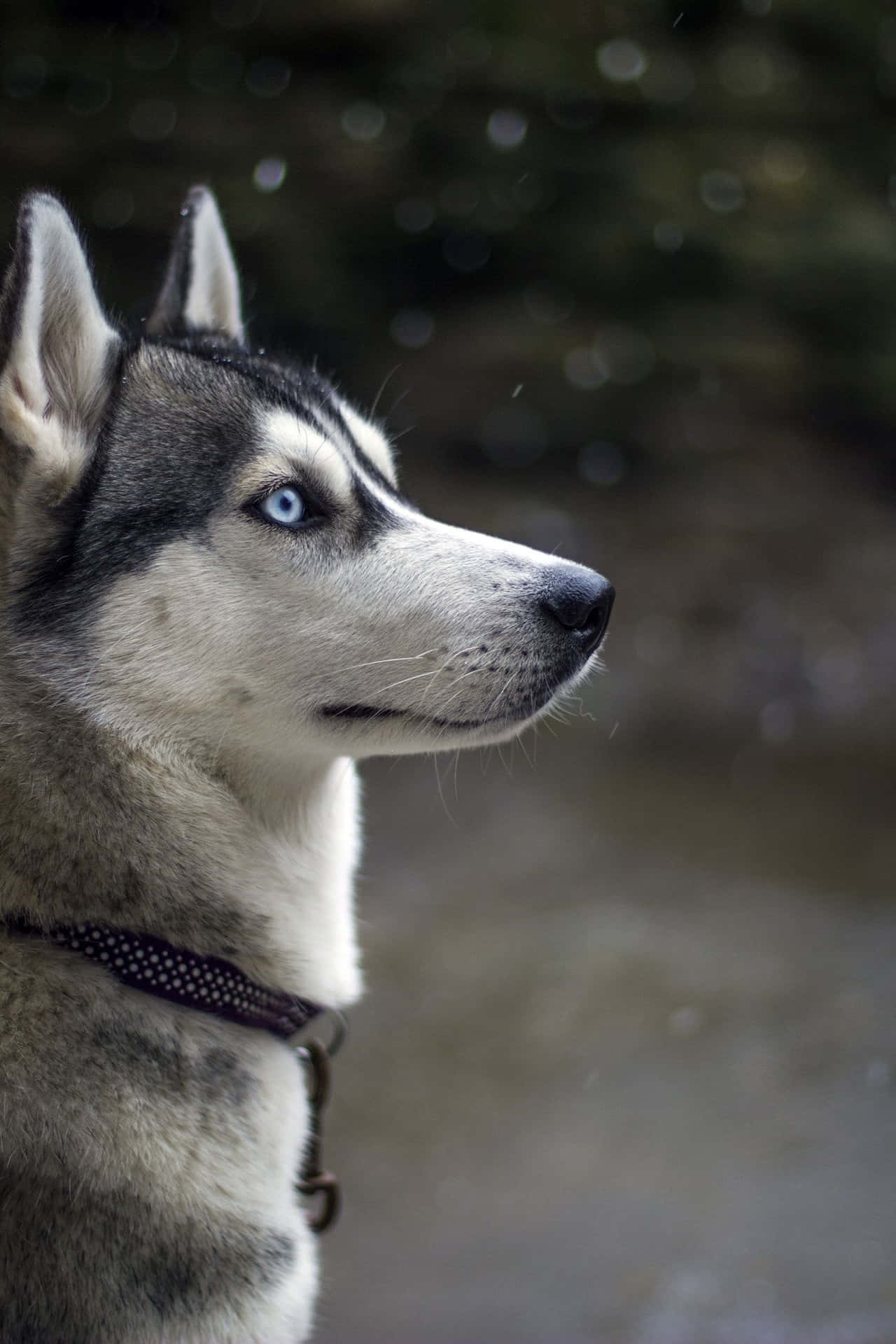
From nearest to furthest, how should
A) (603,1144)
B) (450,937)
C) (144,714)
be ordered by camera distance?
(144,714)
(603,1144)
(450,937)

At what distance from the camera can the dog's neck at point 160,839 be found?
1.71 meters

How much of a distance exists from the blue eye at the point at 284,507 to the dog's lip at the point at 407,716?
11.2 inches

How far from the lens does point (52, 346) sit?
1.81m

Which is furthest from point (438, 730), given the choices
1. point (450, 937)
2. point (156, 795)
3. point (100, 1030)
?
point (450, 937)

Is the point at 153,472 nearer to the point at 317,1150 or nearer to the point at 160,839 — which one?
the point at 160,839

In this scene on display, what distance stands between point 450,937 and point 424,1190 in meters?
1.30

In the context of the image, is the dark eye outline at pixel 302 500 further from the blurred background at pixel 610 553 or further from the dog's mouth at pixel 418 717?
the blurred background at pixel 610 553

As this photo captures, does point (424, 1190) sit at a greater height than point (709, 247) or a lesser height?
lesser

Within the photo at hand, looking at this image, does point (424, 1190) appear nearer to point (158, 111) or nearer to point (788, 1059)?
point (788, 1059)

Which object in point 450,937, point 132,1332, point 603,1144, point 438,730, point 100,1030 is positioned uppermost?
point 438,730

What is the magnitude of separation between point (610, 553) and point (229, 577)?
541cm

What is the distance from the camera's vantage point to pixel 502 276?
23.0ft

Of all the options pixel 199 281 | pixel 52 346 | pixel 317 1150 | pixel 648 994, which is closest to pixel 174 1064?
pixel 317 1150

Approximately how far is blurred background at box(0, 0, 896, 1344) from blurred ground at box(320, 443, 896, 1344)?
2 centimetres
